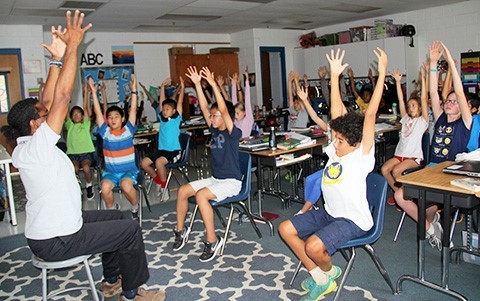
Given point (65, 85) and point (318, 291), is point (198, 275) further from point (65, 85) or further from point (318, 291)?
point (65, 85)

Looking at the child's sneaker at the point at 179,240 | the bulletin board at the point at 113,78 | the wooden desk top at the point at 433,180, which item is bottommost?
the child's sneaker at the point at 179,240

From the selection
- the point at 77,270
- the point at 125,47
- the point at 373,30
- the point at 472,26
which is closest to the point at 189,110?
the point at 125,47

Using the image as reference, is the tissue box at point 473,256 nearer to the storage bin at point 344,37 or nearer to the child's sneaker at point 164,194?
the child's sneaker at point 164,194

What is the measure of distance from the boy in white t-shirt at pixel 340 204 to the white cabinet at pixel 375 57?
650 centimetres

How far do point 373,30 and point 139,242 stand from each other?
794cm

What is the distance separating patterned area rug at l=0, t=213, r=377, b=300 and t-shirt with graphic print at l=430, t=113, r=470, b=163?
4.84 feet

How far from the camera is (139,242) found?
2676 millimetres

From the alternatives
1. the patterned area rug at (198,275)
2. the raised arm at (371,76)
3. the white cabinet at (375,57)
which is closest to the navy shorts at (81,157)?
the patterned area rug at (198,275)

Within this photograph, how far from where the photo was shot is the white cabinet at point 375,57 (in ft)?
28.7

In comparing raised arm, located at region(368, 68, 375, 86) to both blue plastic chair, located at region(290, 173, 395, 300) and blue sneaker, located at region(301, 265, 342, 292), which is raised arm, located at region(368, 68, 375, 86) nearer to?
blue plastic chair, located at region(290, 173, 395, 300)

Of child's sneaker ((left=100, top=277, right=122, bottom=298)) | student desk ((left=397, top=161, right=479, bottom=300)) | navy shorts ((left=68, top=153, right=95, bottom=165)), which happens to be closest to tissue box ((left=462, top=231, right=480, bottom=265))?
student desk ((left=397, top=161, right=479, bottom=300))

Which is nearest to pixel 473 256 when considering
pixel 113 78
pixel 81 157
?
pixel 81 157

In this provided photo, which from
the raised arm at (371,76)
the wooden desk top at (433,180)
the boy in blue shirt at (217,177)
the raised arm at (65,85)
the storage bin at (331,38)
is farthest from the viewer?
the storage bin at (331,38)

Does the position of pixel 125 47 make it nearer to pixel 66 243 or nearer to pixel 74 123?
pixel 74 123
